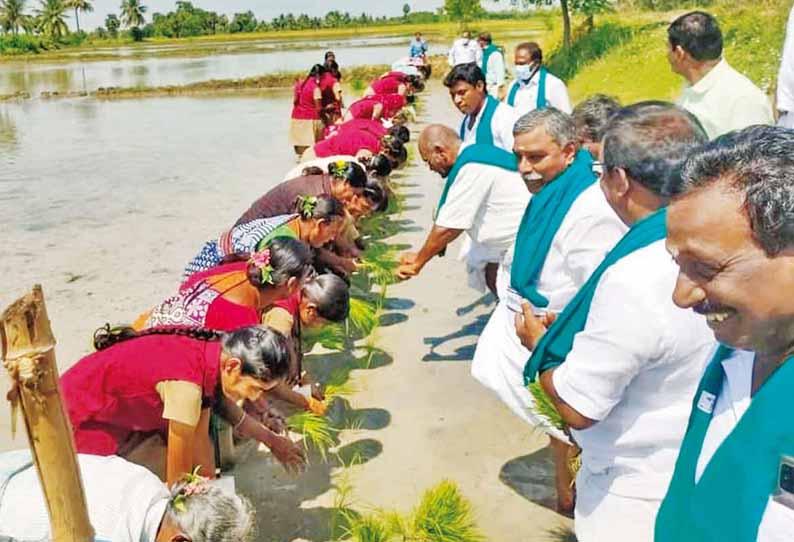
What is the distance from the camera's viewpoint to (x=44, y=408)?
153 cm

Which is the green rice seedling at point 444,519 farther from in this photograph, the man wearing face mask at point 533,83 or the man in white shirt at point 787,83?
the man wearing face mask at point 533,83

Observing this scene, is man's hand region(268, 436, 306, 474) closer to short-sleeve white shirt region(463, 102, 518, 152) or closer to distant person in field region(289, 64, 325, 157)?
short-sleeve white shirt region(463, 102, 518, 152)

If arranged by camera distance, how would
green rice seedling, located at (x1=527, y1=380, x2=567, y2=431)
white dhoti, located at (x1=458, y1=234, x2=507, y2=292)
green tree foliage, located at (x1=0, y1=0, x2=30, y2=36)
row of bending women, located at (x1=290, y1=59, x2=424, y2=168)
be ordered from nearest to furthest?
green rice seedling, located at (x1=527, y1=380, x2=567, y2=431)
white dhoti, located at (x1=458, y1=234, x2=507, y2=292)
row of bending women, located at (x1=290, y1=59, x2=424, y2=168)
green tree foliage, located at (x1=0, y1=0, x2=30, y2=36)

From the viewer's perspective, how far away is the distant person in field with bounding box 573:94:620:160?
315 cm

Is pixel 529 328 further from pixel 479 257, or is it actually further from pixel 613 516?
pixel 479 257

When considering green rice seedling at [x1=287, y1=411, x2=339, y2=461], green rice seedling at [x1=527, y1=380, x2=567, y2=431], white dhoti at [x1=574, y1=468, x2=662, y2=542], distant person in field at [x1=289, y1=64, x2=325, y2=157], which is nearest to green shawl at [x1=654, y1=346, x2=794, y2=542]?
white dhoti at [x1=574, y1=468, x2=662, y2=542]

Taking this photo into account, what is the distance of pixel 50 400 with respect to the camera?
1536mm

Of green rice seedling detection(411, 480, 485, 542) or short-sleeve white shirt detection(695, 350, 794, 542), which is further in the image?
green rice seedling detection(411, 480, 485, 542)

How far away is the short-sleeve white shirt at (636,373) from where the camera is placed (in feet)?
5.83

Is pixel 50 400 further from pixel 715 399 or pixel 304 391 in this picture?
pixel 304 391

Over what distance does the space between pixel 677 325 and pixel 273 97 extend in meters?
19.8

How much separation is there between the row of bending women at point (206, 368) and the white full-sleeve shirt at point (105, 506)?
0.36ft

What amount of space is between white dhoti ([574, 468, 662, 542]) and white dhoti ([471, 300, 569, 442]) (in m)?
0.60

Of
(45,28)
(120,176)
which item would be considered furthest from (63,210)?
(45,28)
